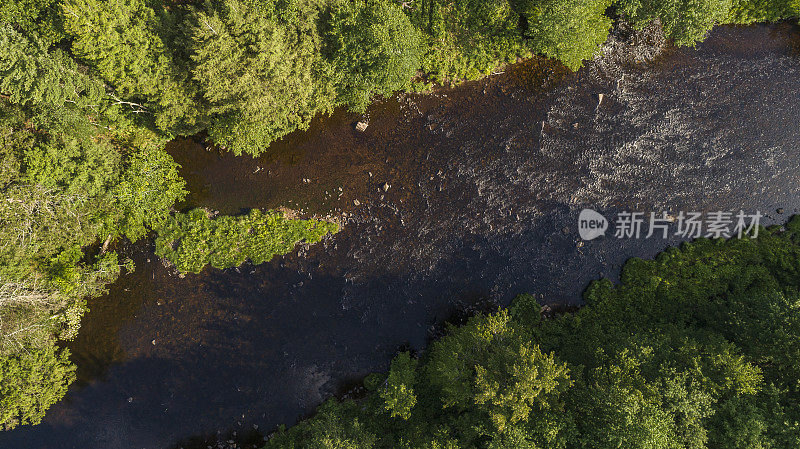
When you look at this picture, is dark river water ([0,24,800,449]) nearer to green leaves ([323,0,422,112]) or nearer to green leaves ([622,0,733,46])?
green leaves ([622,0,733,46])

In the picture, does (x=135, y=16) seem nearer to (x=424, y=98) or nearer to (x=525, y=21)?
(x=424, y=98)

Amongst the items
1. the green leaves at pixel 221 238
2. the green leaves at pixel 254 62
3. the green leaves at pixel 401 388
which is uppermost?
the green leaves at pixel 254 62

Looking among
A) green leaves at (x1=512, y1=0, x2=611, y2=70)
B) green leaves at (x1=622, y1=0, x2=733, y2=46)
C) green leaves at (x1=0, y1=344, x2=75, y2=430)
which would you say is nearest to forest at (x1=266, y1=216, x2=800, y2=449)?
green leaves at (x1=622, y1=0, x2=733, y2=46)

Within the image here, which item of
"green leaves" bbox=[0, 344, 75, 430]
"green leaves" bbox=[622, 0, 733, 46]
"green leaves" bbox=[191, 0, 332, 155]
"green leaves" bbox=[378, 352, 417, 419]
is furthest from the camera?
"green leaves" bbox=[0, 344, 75, 430]

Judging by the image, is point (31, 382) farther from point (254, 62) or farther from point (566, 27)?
point (566, 27)

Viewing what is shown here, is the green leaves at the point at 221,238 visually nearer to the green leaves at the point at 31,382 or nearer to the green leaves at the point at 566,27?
the green leaves at the point at 31,382

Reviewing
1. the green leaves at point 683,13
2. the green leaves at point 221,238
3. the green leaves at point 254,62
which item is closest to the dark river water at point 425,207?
the green leaves at point 221,238
